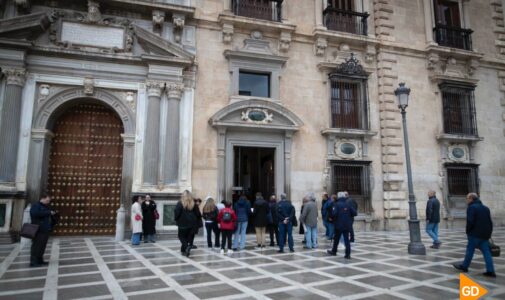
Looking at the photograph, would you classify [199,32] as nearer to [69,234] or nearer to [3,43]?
[3,43]

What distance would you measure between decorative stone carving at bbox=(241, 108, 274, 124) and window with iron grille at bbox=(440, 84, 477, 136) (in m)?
8.73

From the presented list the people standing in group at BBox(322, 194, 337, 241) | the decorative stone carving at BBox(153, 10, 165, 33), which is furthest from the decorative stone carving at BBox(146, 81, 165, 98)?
the people standing in group at BBox(322, 194, 337, 241)

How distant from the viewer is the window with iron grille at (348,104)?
48.9 ft

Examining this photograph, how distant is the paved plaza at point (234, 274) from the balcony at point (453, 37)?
1134 cm

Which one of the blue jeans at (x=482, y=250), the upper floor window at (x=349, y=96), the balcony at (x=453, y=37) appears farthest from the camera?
the balcony at (x=453, y=37)

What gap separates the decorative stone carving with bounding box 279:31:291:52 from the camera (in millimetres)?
14312

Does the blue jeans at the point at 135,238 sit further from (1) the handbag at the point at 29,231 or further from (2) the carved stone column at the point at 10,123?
(2) the carved stone column at the point at 10,123

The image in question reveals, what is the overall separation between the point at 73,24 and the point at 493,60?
19.1m

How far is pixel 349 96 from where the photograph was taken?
15242mm

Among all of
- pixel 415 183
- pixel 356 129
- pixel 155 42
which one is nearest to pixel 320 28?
pixel 356 129

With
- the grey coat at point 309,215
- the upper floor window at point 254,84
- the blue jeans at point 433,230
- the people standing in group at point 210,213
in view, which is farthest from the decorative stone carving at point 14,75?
the blue jeans at point 433,230

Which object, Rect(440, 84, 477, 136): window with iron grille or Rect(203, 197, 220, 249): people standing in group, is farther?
Rect(440, 84, 477, 136): window with iron grille

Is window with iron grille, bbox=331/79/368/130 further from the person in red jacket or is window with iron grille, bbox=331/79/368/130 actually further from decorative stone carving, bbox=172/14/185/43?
the person in red jacket

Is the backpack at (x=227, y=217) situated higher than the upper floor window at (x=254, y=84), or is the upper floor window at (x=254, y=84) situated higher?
the upper floor window at (x=254, y=84)
